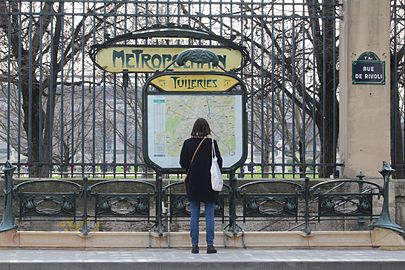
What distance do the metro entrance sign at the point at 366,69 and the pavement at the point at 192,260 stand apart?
287 cm

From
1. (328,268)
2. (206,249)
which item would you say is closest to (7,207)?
(206,249)

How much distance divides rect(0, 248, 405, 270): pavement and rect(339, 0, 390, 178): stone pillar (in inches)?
80.2

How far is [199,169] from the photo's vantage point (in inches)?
318

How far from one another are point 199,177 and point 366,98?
11.0 ft

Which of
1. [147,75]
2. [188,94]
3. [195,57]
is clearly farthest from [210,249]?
[147,75]

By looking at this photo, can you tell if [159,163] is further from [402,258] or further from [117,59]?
[402,258]

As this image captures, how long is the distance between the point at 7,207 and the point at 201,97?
9.27ft

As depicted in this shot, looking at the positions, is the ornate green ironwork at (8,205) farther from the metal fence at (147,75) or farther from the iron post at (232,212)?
the iron post at (232,212)

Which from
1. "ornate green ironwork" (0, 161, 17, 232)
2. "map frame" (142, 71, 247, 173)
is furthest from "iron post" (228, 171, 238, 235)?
"ornate green ironwork" (0, 161, 17, 232)

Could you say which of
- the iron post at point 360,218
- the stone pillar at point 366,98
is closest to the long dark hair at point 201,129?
the iron post at point 360,218

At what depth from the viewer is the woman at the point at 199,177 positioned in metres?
8.04

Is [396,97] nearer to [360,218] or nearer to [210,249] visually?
[360,218]

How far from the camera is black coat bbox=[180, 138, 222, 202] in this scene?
8.04m

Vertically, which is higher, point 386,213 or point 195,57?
point 195,57
